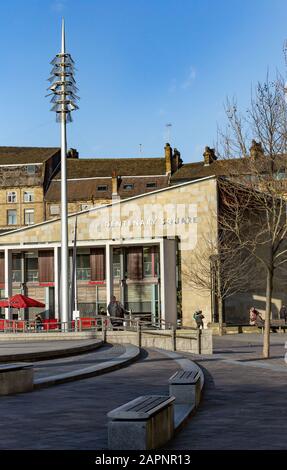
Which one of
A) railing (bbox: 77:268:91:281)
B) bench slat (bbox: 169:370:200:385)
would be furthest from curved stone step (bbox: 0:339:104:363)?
railing (bbox: 77:268:91:281)

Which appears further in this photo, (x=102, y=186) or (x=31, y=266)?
(x=102, y=186)

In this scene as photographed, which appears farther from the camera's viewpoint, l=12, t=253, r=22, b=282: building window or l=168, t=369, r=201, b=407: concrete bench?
l=12, t=253, r=22, b=282: building window

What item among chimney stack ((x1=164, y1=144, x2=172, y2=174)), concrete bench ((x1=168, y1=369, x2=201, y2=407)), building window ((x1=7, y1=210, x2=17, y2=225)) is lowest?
concrete bench ((x1=168, y1=369, x2=201, y2=407))

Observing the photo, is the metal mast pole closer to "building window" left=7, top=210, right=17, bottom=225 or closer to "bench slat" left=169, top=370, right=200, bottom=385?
"bench slat" left=169, top=370, right=200, bottom=385

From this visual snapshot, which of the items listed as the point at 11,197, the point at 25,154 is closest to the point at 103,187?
the point at 11,197

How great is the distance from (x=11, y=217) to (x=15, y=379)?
72.9m

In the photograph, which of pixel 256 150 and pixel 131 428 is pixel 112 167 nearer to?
pixel 256 150

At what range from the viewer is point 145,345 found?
1107 inches

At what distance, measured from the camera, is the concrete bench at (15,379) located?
1174 centimetres

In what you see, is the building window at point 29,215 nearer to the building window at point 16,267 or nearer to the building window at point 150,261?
the building window at point 16,267

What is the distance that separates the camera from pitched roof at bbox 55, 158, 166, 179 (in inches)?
3337

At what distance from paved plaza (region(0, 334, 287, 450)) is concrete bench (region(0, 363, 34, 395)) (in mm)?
210

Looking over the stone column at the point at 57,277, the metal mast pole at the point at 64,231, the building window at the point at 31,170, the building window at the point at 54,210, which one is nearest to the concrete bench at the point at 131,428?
the metal mast pole at the point at 64,231

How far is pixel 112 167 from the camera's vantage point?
8719cm
